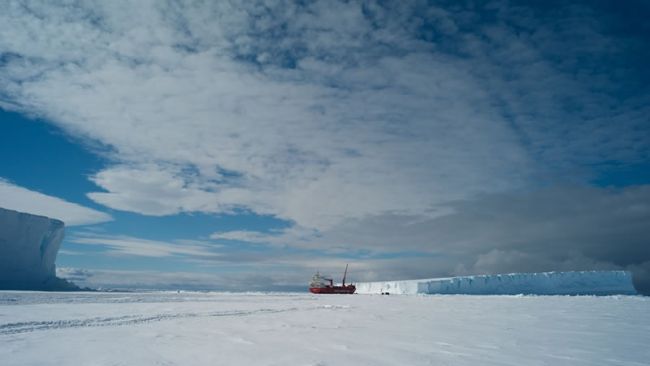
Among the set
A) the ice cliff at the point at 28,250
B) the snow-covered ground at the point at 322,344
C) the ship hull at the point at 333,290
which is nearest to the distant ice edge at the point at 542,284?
the ship hull at the point at 333,290

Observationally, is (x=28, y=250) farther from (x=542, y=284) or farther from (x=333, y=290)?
(x=542, y=284)

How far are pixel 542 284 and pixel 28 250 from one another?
6104 centimetres

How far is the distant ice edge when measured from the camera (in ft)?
145

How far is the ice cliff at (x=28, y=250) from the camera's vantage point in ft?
129

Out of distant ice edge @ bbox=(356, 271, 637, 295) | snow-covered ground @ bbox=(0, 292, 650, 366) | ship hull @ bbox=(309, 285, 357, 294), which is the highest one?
distant ice edge @ bbox=(356, 271, 637, 295)

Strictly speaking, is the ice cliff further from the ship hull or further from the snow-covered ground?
the snow-covered ground

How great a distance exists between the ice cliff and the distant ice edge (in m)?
47.8

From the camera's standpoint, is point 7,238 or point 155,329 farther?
point 7,238

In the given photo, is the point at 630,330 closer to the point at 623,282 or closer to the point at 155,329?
the point at 155,329

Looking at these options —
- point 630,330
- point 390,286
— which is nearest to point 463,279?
point 390,286

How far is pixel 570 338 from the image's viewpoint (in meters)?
7.29

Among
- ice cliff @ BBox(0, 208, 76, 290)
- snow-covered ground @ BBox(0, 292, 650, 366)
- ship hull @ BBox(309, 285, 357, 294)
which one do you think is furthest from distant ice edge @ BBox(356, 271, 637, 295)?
ice cliff @ BBox(0, 208, 76, 290)

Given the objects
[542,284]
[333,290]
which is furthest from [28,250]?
[542,284]

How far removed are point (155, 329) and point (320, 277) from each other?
69.7 m
